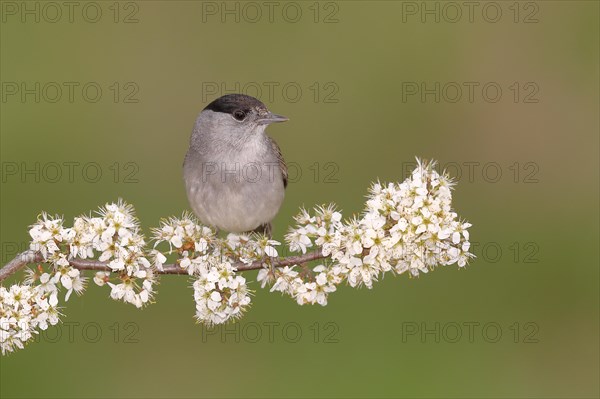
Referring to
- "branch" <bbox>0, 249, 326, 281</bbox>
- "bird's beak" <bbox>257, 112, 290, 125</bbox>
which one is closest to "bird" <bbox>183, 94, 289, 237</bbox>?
"bird's beak" <bbox>257, 112, 290, 125</bbox>

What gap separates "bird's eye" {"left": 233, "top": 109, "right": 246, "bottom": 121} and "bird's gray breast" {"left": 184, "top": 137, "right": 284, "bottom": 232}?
0.16 metres

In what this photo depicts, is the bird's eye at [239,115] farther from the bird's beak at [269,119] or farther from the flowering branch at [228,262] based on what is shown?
the flowering branch at [228,262]

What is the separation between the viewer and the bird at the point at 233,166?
5.24 meters

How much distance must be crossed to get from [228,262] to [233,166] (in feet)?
3.65

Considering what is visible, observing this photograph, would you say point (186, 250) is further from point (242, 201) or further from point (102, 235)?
point (242, 201)

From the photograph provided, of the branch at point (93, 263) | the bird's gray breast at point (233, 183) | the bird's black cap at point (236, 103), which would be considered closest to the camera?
the branch at point (93, 263)

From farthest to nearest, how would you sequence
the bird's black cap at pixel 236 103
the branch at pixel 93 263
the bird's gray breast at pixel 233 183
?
the bird's gray breast at pixel 233 183, the bird's black cap at pixel 236 103, the branch at pixel 93 263

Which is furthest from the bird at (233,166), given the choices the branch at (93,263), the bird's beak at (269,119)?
the branch at (93,263)

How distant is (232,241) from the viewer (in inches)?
195

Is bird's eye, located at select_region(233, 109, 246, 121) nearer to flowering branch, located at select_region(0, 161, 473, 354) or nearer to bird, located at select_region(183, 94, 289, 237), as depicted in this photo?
bird, located at select_region(183, 94, 289, 237)

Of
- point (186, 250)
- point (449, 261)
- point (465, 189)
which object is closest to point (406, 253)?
point (449, 261)

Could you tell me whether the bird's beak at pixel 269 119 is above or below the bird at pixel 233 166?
above

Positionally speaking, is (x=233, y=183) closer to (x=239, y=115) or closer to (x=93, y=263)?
(x=239, y=115)

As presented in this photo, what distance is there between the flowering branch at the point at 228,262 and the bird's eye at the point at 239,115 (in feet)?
3.67
